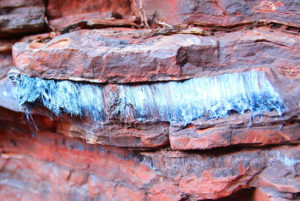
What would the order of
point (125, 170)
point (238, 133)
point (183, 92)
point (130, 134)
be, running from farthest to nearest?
point (125, 170) < point (130, 134) < point (183, 92) < point (238, 133)

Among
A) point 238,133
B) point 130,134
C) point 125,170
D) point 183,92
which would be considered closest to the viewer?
point 238,133

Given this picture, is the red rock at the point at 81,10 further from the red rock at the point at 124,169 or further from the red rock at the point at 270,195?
the red rock at the point at 270,195

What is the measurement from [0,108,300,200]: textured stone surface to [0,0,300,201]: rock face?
10mm

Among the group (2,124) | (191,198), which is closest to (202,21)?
(191,198)

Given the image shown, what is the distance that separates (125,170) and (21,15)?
5.69 feet

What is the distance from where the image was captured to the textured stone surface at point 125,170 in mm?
1784

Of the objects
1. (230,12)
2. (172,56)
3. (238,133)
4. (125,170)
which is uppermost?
(230,12)

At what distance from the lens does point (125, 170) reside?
92.5 inches

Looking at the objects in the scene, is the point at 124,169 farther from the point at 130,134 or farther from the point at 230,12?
the point at 230,12

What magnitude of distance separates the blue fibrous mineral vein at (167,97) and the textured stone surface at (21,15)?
610 mm

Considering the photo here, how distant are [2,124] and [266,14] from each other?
291 cm

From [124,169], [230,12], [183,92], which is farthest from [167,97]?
[124,169]

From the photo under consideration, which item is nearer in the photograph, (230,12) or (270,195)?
(270,195)

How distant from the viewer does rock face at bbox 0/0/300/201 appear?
1723 millimetres
